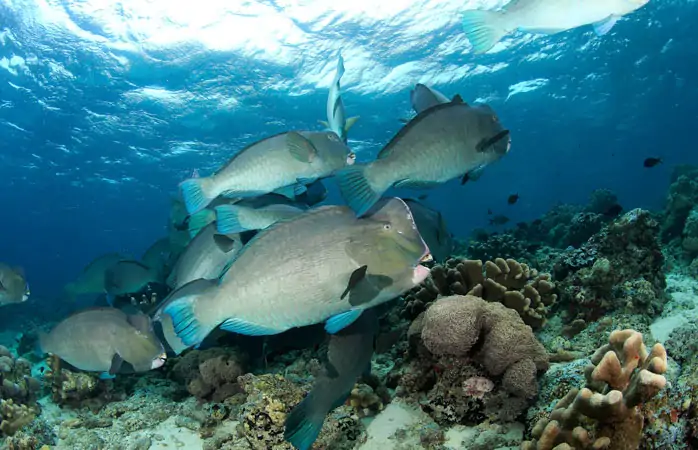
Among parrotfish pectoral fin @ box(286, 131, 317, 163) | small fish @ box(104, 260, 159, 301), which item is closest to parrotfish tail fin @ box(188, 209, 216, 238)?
parrotfish pectoral fin @ box(286, 131, 317, 163)

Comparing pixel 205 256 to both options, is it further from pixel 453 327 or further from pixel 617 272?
pixel 617 272

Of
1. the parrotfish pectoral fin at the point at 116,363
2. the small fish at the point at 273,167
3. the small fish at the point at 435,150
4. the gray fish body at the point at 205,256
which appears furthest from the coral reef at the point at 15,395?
the small fish at the point at 435,150

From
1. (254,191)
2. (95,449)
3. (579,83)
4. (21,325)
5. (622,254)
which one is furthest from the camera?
(579,83)

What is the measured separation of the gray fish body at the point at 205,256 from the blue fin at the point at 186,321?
173 centimetres

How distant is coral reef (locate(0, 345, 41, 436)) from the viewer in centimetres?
485

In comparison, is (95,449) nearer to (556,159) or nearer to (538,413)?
→ (538,413)

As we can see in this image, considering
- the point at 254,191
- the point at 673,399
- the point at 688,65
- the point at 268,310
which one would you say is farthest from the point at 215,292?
the point at 688,65

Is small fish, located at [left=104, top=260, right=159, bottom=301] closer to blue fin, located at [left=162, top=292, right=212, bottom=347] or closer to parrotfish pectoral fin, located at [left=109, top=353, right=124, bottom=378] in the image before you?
parrotfish pectoral fin, located at [left=109, top=353, right=124, bottom=378]

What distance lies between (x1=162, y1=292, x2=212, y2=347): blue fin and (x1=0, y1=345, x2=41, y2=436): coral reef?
411 cm

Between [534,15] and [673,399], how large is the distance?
2.54m

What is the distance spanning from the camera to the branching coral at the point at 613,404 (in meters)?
2.18

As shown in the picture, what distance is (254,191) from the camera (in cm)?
356

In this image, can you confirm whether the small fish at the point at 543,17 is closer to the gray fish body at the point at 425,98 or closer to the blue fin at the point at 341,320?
the gray fish body at the point at 425,98

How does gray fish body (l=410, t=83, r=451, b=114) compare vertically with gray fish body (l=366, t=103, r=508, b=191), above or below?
above
